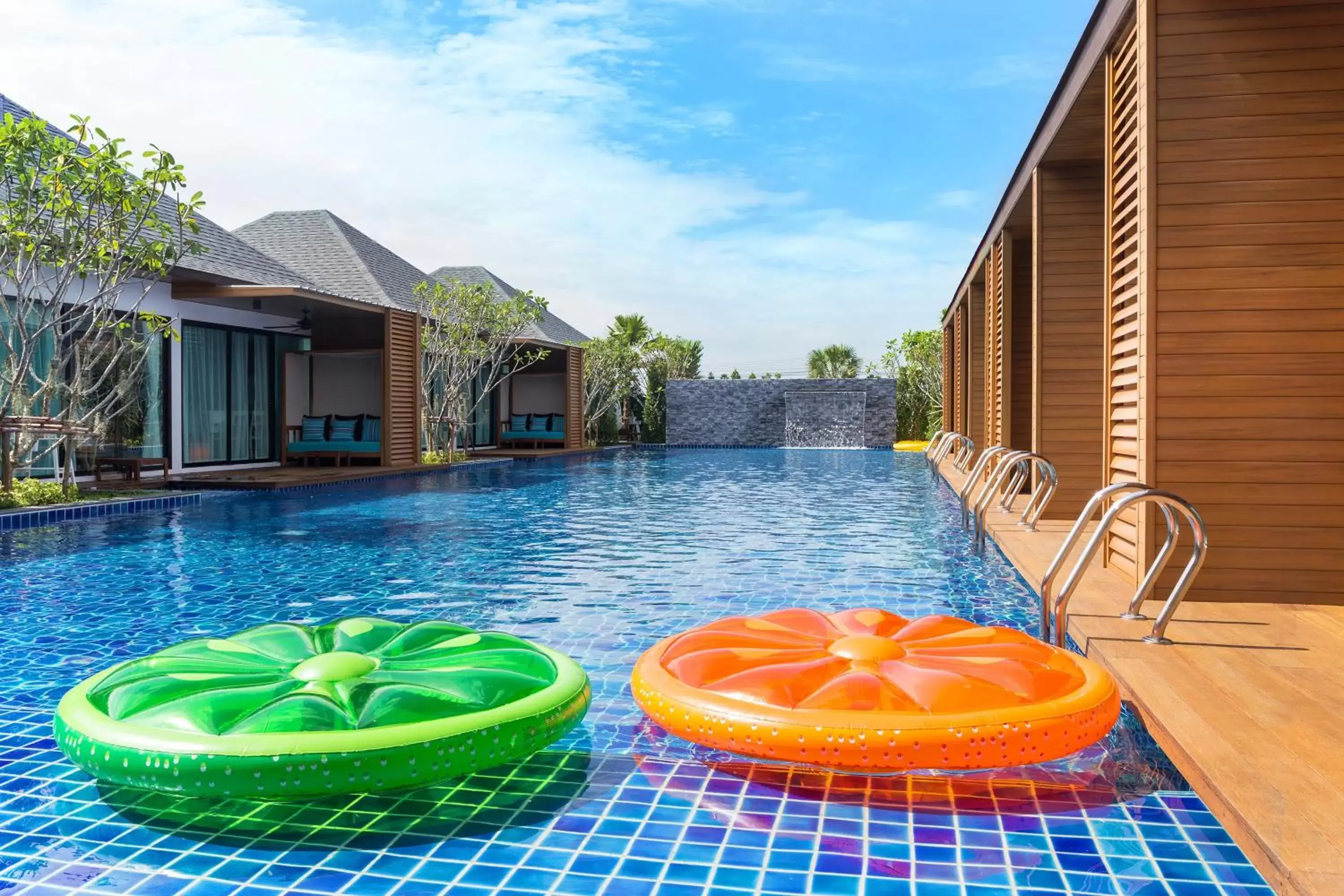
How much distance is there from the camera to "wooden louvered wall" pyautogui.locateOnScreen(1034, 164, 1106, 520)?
8.25 metres

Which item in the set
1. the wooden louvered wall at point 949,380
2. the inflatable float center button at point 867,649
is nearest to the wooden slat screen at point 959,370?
the wooden louvered wall at point 949,380

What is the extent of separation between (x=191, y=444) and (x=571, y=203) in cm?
1527

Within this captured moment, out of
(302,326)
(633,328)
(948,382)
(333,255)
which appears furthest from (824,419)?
(302,326)

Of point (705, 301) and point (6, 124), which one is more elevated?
point (705, 301)

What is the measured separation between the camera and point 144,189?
10078 mm

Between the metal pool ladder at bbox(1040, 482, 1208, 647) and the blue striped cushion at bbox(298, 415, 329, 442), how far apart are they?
49.0ft

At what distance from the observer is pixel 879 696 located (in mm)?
3178

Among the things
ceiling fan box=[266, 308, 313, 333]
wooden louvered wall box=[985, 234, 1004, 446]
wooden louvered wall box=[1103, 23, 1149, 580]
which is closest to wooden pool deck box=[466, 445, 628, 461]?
ceiling fan box=[266, 308, 313, 333]

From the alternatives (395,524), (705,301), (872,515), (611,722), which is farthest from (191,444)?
(705,301)

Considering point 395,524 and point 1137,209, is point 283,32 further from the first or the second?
point 1137,209

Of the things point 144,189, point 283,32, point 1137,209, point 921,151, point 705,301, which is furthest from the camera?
point 705,301

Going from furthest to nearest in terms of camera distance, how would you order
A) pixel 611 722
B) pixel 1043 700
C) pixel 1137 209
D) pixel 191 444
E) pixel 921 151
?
pixel 921 151 → pixel 191 444 → pixel 1137 209 → pixel 611 722 → pixel 1043 700

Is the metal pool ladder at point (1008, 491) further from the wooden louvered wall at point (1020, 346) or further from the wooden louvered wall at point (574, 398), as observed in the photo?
the wooden louvered wall at point (574, 398)

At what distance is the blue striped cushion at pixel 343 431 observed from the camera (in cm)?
1703
